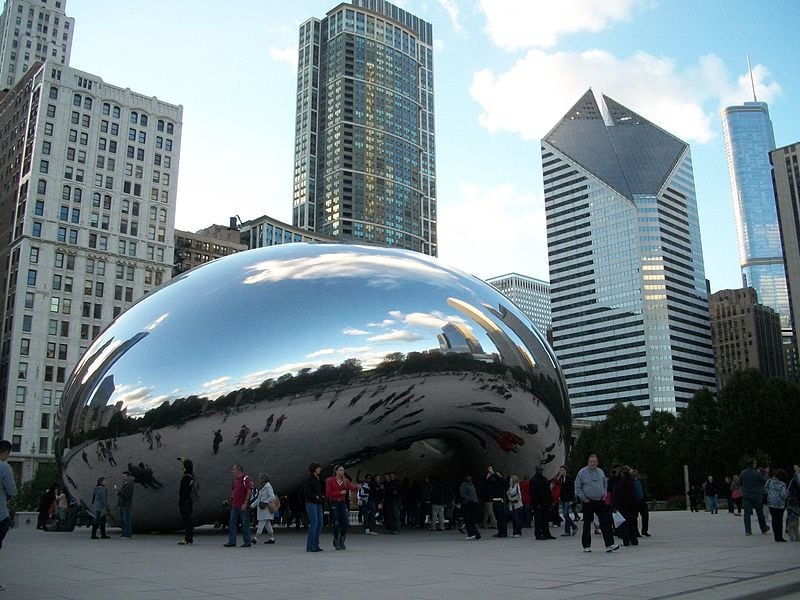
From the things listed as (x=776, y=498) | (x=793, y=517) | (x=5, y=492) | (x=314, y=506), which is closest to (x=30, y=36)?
(x=314, y=506)

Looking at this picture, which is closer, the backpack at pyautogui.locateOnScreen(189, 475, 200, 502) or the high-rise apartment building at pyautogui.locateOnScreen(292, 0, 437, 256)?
the backpack at pyautogui.locateOnScreen(189, 475, 200, 502)

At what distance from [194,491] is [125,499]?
61.9 inches

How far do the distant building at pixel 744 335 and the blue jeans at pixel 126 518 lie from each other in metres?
190

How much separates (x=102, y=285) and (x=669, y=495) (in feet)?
211

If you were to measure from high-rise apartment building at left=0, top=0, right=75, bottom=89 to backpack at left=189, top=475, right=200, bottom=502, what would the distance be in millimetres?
147435

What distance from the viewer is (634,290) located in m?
184

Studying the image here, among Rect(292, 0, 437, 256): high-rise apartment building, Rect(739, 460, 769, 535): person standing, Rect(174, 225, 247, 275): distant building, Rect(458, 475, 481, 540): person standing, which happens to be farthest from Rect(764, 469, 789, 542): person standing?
Rect(292, 0, 437, 256): high-rise apartment building

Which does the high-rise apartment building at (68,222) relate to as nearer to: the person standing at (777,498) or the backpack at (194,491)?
the backpack at (194,491)

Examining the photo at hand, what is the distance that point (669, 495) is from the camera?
2554 inches

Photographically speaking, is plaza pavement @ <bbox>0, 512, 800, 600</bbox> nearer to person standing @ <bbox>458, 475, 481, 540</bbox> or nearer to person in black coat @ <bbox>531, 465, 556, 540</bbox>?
person standing @ <bbox>458, 475, 481, 540</bbox>

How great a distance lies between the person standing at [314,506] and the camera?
1143 cm

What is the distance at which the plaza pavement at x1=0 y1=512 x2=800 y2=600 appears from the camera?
679 cm

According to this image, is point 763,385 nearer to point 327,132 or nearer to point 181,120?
point 181,120

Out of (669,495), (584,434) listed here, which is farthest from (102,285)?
(669,495)
